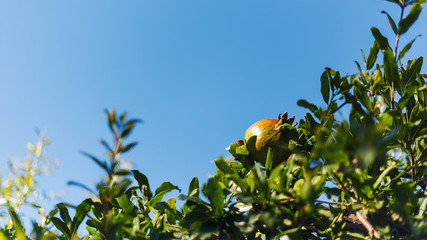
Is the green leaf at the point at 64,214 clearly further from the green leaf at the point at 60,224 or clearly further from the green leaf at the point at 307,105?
the green leaf at the point at 307,105

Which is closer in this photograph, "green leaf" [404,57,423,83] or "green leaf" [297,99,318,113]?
"green leaf" [404,57,423,83]

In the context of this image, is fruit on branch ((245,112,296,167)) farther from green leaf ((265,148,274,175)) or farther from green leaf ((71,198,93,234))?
green leaf ((71,198,93,234))

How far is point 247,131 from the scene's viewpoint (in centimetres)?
193

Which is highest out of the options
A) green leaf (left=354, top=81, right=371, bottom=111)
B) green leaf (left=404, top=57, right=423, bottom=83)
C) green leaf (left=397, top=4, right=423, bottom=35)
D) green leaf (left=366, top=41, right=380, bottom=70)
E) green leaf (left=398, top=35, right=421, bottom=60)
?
green leaf (left=366, top=41, right=380, bottom=70)

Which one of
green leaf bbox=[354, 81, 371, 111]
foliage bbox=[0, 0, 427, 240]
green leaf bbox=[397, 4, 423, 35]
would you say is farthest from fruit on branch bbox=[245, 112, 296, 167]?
green leaf bbox=[397, 4, 423, 35]

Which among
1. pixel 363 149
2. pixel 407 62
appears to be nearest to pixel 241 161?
pixel 407 62

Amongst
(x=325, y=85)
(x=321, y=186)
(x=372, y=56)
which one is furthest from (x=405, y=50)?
(x=321, y=186)

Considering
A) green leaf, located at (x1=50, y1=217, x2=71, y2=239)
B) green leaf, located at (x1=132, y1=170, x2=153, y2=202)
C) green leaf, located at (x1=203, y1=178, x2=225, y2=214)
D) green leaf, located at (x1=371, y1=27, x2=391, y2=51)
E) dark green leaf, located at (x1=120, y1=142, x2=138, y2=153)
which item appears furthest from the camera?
green leaf, located at (x1=132, y1=170, x2=153, y2=202)

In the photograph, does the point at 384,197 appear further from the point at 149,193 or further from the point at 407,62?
the point at 149,193

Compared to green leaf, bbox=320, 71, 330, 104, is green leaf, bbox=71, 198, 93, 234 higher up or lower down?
lower down

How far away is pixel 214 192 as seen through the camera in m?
1.16

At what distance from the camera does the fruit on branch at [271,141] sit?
176 cm

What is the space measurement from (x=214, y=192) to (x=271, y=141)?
0.70 meters

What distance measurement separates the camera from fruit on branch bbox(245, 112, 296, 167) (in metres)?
1.76
